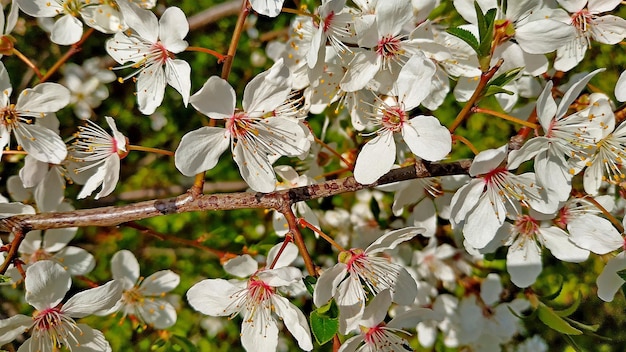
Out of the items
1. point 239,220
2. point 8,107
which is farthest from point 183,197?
point 239,220

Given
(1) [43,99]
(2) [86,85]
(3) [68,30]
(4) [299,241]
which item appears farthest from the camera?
(2) [86,85]

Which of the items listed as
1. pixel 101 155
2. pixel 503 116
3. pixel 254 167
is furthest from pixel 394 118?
pixel 101 155

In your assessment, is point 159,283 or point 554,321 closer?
point 554,321

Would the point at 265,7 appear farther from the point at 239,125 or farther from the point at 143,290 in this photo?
the point at 143,290

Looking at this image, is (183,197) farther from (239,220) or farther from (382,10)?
(239,220)

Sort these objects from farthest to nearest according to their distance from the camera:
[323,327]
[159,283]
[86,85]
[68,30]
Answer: [86,85], [159,283], [68,30], [323,327]

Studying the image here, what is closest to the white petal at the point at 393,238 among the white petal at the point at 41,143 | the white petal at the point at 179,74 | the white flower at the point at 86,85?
the white petal at the point at 179,74

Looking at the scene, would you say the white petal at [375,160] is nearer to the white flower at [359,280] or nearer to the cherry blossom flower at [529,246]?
the white flower at [359,280]

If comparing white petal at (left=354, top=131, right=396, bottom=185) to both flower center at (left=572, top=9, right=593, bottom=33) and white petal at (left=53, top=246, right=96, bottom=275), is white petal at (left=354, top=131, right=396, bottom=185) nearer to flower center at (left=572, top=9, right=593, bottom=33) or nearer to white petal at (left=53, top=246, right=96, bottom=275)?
flower center at (left=572, top=9, right=593, bottom=33)

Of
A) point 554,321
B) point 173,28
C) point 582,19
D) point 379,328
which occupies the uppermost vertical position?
point 173,28
